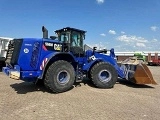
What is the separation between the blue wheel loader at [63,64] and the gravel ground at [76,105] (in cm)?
66

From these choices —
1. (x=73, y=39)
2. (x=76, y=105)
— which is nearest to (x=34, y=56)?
(x=73, y=39)

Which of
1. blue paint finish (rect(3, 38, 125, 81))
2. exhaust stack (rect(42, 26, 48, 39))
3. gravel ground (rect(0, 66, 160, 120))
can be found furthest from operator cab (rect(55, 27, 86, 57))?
gravel ground (rect(0, 66, 160, 120))

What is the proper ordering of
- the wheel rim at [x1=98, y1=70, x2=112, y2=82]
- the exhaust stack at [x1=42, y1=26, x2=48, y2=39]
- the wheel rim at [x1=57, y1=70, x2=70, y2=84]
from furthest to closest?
the wheel rim at [x1=98, y1=70, x2=112, y2=82], the exhaust stack at [x1=42, y1=26, x2=48, y2=39], the wheel rim at [x1=57, y1=70, x2=70, y2=84]

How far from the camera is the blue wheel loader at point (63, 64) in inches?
352

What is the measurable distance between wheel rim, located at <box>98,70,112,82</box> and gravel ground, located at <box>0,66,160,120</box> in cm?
131

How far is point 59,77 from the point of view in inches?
373

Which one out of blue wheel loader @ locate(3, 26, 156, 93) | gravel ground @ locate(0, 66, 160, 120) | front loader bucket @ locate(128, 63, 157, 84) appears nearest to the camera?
gravel ground @ locate(0, 66, 160, 120)

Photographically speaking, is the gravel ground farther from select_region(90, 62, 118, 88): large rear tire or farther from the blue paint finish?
select_region(90, 62, 118, 88): large rear tire

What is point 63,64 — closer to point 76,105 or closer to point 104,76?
point 76,105

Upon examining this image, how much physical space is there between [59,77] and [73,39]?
2298mm

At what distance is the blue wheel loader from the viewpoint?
29.4ft

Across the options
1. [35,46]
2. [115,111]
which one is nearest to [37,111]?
[115,111]

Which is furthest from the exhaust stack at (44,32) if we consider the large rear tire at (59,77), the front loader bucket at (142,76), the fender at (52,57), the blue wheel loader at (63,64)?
the front loader bucket at (142,76)

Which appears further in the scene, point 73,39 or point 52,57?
point 73,39
